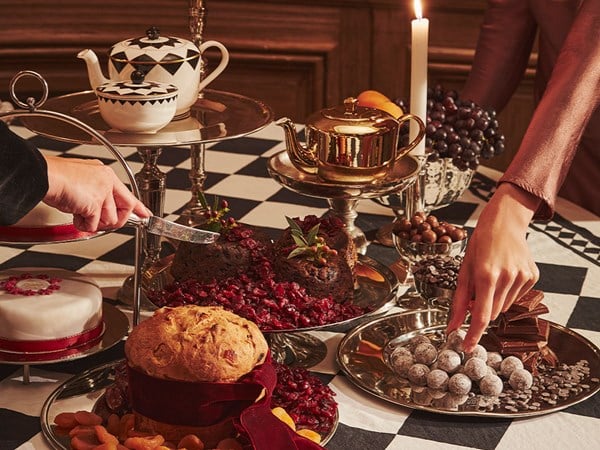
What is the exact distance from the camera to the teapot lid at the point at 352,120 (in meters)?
1.74

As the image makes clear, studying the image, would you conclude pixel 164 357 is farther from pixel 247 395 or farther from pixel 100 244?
pixel 100 244

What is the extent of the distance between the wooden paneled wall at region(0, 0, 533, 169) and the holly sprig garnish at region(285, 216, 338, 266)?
106 inches

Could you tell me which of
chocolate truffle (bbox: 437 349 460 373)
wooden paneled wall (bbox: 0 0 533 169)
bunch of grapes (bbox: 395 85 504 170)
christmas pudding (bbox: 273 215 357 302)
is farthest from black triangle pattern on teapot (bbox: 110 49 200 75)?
wooden paneled wall (bbox: 0 0 533 169)

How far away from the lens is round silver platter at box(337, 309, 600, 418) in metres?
1.44

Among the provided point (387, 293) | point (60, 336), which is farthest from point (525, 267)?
point (60, 336)

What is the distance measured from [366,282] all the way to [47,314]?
1.74 ft

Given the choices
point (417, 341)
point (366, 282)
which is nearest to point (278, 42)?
point (366, 282)

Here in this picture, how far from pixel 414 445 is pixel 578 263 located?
84 cm

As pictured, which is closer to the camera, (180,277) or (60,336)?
(60,336)

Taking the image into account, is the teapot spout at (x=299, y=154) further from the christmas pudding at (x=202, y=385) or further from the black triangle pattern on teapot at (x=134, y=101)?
the christmas pudding at (x=202, y=385)

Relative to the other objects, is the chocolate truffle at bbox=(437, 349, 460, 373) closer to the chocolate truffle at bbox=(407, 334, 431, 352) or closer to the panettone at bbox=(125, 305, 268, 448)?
the chocolate truffle at bbox=(407, 334, 431, 352)

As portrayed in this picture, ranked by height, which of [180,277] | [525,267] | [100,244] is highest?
[525,267]

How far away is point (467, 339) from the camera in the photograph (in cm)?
137

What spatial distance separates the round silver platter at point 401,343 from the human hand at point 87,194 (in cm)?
43
